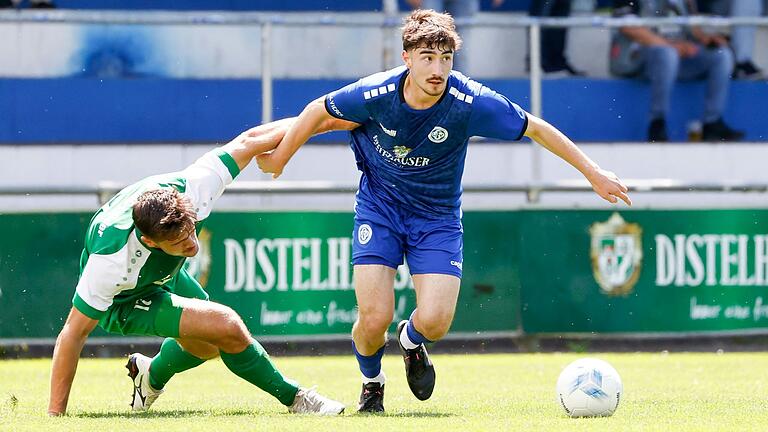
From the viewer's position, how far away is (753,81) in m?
13.5

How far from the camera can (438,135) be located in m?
7.64

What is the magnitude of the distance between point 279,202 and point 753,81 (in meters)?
4.69

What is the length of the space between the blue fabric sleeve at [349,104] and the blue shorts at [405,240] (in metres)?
0.57

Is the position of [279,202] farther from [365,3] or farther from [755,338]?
[755,338]

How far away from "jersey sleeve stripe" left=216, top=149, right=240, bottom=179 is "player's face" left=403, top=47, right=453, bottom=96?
112cm

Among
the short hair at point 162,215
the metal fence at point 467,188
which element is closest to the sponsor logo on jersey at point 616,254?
the metal fence at point 467,188

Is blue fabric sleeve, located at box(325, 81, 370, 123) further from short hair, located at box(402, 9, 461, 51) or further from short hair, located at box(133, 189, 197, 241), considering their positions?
short hair, located at box(133, 189, 197, 241)

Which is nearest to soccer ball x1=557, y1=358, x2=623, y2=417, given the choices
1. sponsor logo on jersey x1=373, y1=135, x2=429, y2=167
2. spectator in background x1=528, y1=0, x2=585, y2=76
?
sponsor logo on jersey x1=373, y1=135, x2=429, y2=167

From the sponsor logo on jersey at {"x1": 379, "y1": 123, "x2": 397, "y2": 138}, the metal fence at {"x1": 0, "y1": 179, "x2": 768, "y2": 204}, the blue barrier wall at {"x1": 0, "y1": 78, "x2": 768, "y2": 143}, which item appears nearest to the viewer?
the sponsor logo on jersey at {"x1": 379, "y1": 123, "x2": 397, "y2": 138}

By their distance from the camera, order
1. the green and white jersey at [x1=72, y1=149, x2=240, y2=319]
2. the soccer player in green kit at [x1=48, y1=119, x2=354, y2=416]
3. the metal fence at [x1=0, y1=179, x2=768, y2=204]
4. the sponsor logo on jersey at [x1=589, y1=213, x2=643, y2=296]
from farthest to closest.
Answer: the sponsor logo on jersey at [x1=589, y1=213, x2=643, y2=296] < the metal fence at [x1=0, y1=179, x2=768, y2=204] < the green and white jersey at [x1=72, y1=149, x2=240, y2=319] < the soccer player in green kit at [x1=48, y1=119, x2=354, y2=416]

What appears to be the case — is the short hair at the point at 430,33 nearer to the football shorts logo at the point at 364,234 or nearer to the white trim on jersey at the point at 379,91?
the white trim on jersey at the point at 379,91

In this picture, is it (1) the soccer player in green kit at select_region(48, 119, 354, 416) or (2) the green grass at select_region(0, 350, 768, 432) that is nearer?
(2) the green grass at select_region(0, 350, 768, 432)

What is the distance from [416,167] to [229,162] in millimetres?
1026

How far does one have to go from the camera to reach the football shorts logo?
7.89 m
